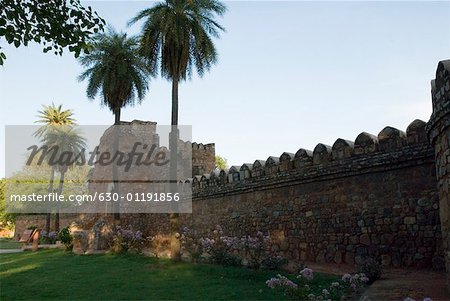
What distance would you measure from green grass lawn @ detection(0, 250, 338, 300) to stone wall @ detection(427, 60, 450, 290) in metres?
2.53

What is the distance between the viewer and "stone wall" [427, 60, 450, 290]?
5348 mm

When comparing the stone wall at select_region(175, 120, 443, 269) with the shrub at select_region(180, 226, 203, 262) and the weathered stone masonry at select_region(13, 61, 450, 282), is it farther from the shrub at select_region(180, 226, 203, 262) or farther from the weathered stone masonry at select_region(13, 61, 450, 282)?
the shrub at select_region(180, 226, 203, 262)

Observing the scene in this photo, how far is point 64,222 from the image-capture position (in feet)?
124

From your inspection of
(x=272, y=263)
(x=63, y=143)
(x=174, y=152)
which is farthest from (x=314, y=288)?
(x=63, y=143)

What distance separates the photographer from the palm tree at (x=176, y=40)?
17.2m

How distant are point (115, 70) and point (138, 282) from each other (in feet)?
51.3

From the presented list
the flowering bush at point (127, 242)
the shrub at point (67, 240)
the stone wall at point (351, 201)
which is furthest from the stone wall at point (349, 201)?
the shrub at point (67, 240)

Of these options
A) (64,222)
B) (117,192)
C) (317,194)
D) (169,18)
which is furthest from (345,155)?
(64,222)

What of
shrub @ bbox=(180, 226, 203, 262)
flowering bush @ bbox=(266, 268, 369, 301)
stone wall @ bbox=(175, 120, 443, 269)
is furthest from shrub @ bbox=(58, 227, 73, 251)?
flowering bush @ bbox=(266, 268, 369, 301)

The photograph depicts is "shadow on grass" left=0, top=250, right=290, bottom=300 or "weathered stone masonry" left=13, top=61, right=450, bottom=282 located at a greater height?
"weathered stone masonry" left=13, top=61, right=450, bottom=282

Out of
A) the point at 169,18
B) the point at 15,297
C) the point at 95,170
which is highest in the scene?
the point at 169,18

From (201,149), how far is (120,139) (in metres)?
5.17

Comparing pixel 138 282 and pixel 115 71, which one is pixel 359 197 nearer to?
pixel 138 282

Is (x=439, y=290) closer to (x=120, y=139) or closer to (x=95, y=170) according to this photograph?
(x=120, y=139)
